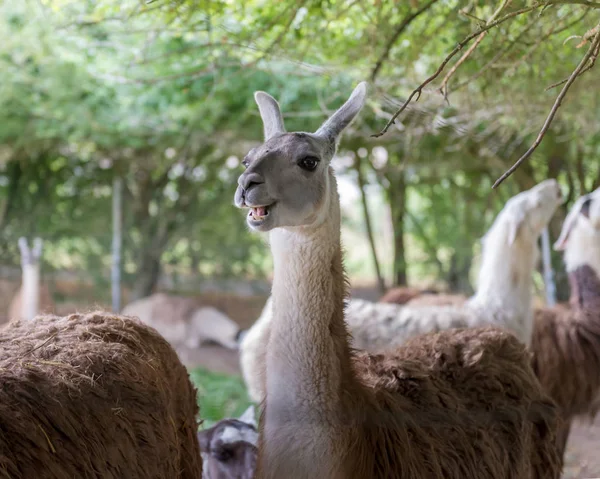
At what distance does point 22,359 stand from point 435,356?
5.65ft

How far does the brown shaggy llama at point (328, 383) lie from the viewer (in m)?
2.38

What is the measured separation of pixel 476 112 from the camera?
5.50 m

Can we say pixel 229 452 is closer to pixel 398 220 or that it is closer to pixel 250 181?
pixel 250 181

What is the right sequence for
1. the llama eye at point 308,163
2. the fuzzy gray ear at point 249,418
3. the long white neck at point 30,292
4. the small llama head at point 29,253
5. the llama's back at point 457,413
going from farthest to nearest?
1. the small llama head at point 29,253
2. the long white neck at point 30,292
3. the fuzzy gray ear at point 249,418
4. the llama's back at point 457,413
5. the llama eye at point 308,163

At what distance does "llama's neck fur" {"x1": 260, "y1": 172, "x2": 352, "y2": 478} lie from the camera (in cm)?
237

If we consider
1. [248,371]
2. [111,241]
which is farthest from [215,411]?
[111,241]

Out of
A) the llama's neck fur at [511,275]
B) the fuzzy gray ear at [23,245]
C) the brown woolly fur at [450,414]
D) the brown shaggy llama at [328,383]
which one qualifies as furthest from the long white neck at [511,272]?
the fuzzy gray ear at [23,245]

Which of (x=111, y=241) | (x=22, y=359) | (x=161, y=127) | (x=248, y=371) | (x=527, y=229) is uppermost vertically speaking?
(x=161, y=127)

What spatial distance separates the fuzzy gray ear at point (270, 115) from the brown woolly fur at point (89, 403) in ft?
3.19

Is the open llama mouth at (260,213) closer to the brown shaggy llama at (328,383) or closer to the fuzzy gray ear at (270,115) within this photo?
the brown shaggy llama at (328,383)

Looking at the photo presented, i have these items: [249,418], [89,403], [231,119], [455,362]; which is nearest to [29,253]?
[231,119]

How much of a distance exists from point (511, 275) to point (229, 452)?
2.68m

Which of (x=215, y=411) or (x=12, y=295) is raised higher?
(x=12, y=295)

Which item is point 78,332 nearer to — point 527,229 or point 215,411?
point 527,229
